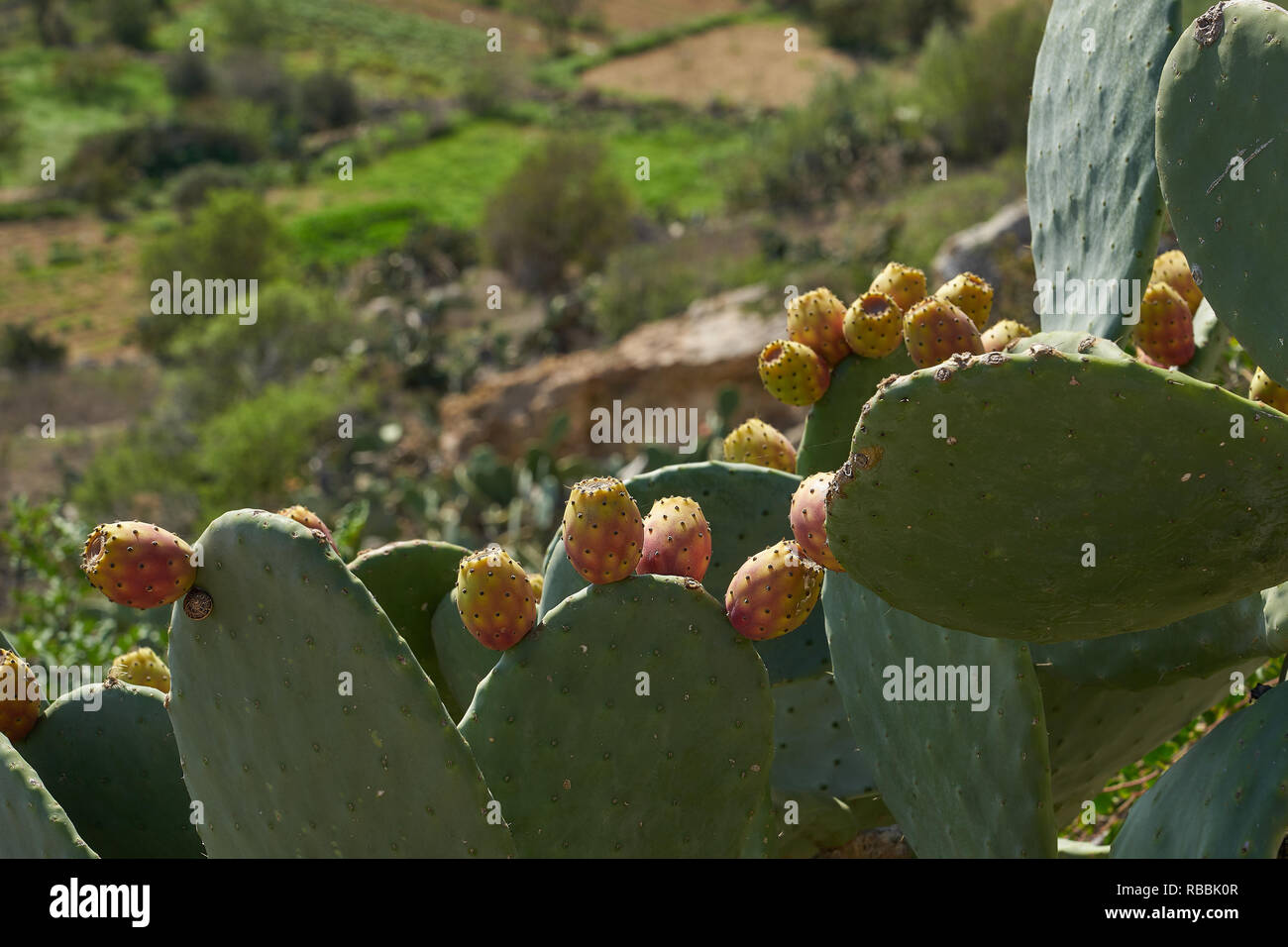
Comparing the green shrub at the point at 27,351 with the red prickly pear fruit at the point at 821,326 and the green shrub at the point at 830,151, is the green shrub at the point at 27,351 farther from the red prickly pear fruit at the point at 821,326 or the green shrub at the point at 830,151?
the red prickly pear fruit at the point at 821,326

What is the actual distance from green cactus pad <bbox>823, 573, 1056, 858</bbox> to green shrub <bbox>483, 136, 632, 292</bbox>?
64.7ft

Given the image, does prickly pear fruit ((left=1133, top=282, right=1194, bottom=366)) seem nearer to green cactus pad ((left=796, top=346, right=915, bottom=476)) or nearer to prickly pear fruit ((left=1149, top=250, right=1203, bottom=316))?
prickly pear fruit ((left=1149, top=250, right=1203, bottom=316))

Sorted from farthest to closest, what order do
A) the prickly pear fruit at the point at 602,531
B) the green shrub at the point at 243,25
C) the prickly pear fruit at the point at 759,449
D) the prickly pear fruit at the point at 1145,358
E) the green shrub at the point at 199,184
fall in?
the green shrub at the point at 243,25, the green shrub at the point at 199,184, the prickly pear fruit at the point at 759,449, the prickly pear fruit at the point at 1145,358, the prickly pear fruit at the point at 602,531

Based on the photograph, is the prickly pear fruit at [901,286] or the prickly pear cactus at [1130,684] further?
the prickly pear fruit at [901,286]

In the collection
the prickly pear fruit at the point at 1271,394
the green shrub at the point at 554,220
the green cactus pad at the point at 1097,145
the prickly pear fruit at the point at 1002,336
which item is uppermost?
the green shrub at the point at 554,220

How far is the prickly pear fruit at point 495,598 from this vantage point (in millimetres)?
1574

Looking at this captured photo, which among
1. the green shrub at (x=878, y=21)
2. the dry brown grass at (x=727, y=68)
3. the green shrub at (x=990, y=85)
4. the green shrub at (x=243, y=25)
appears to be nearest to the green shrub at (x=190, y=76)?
the green shrub at (x=243, y=25)

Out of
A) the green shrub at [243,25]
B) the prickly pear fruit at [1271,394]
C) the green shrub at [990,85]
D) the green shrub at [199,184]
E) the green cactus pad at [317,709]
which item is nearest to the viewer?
the green cactus pad at [317,709]

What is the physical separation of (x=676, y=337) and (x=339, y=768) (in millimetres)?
9977

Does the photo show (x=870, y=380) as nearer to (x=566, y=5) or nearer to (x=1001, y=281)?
(x=1001, y=281)

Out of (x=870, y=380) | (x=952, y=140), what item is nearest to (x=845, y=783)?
(x=870, y=380)

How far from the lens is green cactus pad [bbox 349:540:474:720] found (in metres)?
2.18

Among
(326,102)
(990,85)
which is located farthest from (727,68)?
(990,85)
